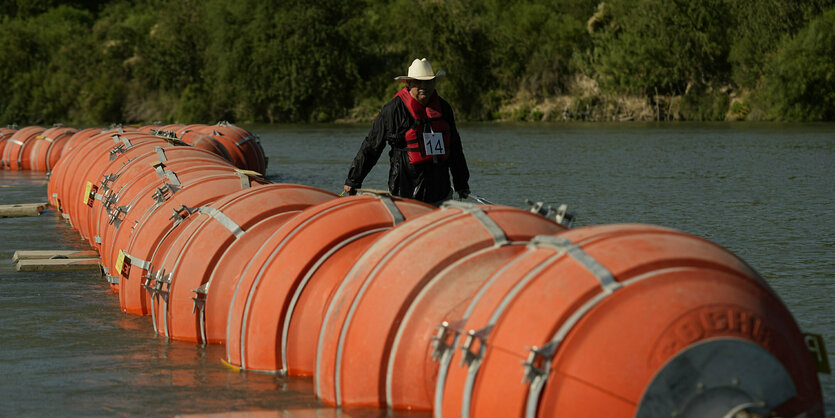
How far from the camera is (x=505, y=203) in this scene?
21766mm

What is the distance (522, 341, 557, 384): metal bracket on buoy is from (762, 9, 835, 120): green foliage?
5729 cm

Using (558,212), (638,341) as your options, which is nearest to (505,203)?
(558,212)

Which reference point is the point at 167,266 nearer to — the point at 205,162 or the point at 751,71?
the point at 205,162

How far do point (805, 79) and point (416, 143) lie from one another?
53.2 metres

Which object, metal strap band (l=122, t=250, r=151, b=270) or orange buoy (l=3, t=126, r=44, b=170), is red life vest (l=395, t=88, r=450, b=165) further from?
orange buoy (l=3, t=126, r=44, b=170)

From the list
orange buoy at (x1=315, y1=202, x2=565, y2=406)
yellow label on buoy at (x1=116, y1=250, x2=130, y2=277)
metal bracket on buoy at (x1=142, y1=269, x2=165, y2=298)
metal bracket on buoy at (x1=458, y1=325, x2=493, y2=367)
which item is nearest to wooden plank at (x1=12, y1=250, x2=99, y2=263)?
yellow label on buoy at (x1=116, y1=250, x2=130, y2=277)

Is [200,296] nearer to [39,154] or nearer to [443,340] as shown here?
[443,340]

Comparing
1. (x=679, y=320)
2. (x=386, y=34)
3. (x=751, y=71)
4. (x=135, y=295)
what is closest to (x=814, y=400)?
(x=679, y=320)

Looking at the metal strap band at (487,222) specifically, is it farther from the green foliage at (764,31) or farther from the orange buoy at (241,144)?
the green foliage at (764,31)

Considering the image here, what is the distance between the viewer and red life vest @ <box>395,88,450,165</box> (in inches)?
391

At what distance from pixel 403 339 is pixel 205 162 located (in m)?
6.75

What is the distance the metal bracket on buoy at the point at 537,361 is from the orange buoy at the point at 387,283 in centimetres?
131

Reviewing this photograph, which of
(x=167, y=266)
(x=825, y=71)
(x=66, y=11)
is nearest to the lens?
(x=167, y=266)

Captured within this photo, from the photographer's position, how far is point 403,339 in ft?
20.4
